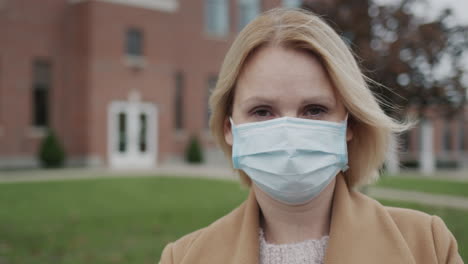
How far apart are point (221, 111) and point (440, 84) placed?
22.4 feet

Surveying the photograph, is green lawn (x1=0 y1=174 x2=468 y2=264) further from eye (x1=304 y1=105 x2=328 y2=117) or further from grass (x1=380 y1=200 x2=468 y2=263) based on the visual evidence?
eye (x1=304 y1=105 x2=328 y2=117)

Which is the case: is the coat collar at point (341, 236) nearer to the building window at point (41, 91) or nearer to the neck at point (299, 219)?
the neck at point (299, 219)

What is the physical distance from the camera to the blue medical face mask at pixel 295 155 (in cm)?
179

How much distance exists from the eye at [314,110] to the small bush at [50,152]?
2218cm

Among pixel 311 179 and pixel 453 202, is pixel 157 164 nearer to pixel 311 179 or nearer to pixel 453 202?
pixel 453 202

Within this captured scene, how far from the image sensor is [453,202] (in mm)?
12758

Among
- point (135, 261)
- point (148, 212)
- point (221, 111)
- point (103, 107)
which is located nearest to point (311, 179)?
point (221, 111)

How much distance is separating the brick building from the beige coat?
73.9 feet

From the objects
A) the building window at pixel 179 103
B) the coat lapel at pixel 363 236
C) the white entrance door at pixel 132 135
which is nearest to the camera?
the coat lapel at pixel 363 236

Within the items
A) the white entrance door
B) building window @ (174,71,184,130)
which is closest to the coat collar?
the white entrance door

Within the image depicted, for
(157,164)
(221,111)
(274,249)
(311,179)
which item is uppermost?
(221,111)

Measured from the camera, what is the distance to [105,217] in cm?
988

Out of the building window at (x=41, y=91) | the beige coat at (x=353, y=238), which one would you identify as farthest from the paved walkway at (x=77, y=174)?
the beige coat at (x=353, y=238)

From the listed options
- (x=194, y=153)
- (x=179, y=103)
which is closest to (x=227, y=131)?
(x=194, y=153)
